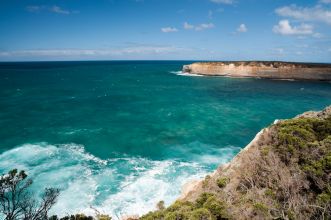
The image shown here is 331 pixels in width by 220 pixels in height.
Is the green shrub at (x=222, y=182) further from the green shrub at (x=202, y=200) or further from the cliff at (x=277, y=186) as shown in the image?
the green shrub at (x=202, y=200)

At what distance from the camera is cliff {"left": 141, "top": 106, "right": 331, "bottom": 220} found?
33.3ft

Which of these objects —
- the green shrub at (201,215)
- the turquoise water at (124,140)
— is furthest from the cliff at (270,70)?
the green shrub at (201,215)

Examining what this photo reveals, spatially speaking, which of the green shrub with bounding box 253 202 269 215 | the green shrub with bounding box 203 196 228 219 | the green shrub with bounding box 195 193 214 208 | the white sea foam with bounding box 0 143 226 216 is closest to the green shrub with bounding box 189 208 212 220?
the green shrub with bounding box 203 196 228 219

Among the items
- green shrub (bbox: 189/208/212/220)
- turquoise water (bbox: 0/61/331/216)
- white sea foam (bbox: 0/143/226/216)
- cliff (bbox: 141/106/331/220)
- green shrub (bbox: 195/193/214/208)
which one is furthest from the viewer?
turquoise water (bbox: 0/61/331/216)

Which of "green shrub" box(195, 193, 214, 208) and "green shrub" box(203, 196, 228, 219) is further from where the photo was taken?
"green shrub" box(195, 193, 214, 208)

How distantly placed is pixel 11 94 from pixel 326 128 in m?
65.6

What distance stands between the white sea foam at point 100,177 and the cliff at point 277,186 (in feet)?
21.6

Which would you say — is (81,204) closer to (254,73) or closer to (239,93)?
(239,93)

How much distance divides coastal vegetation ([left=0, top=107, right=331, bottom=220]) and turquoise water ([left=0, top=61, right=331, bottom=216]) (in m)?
7.10

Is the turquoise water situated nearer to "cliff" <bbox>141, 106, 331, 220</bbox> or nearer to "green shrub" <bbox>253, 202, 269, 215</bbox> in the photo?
"cliff" <bbox>141, 106, 331, 220</bbox>

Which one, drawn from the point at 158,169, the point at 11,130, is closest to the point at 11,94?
the point at 11,130

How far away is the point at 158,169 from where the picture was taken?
78.9 ft

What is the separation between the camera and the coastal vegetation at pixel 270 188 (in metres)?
10.2

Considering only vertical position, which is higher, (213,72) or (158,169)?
(213,72)
